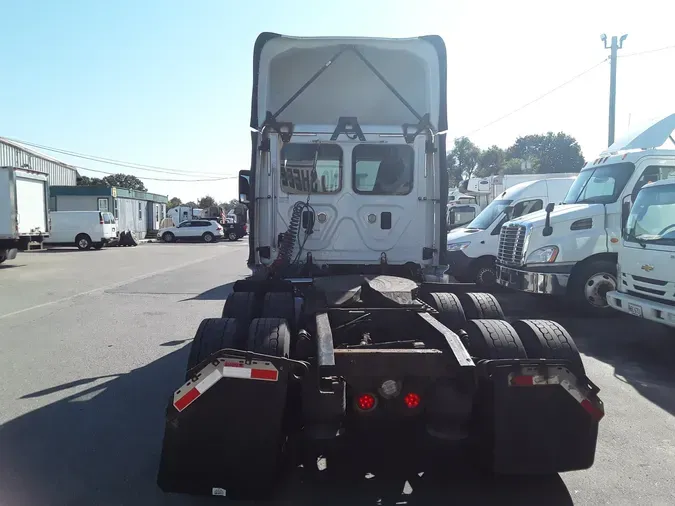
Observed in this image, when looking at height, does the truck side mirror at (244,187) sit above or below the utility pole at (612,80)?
below

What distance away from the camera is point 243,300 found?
5.07 m

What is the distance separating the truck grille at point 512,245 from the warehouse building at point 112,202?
1254 inches

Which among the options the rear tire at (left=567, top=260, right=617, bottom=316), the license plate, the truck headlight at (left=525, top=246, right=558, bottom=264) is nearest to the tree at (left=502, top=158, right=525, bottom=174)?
the truck headlight at (left=525, top=246, right=558, bottom=264)

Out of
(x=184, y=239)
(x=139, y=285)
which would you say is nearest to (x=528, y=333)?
(x=139, y=285)

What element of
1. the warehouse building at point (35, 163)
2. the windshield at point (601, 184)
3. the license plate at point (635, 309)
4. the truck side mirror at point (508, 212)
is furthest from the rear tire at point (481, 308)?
the warehouse building at point (35, 163)

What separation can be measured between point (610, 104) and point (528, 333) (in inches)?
928

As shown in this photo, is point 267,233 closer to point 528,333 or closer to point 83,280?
point 528,333

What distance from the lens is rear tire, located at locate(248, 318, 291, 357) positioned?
3732 mm

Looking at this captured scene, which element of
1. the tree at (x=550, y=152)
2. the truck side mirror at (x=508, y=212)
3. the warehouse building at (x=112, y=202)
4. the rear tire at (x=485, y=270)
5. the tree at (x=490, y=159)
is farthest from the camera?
the tree at (x=490, y=159)

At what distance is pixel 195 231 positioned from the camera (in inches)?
1622

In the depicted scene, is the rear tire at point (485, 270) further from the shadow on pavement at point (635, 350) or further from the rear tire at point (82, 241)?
the rear tire at point (82, 241)

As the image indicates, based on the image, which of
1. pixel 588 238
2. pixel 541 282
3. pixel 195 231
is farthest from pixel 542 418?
pixel 195 231

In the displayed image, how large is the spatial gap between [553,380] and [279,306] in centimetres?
233

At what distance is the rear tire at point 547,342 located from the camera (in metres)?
3.82
